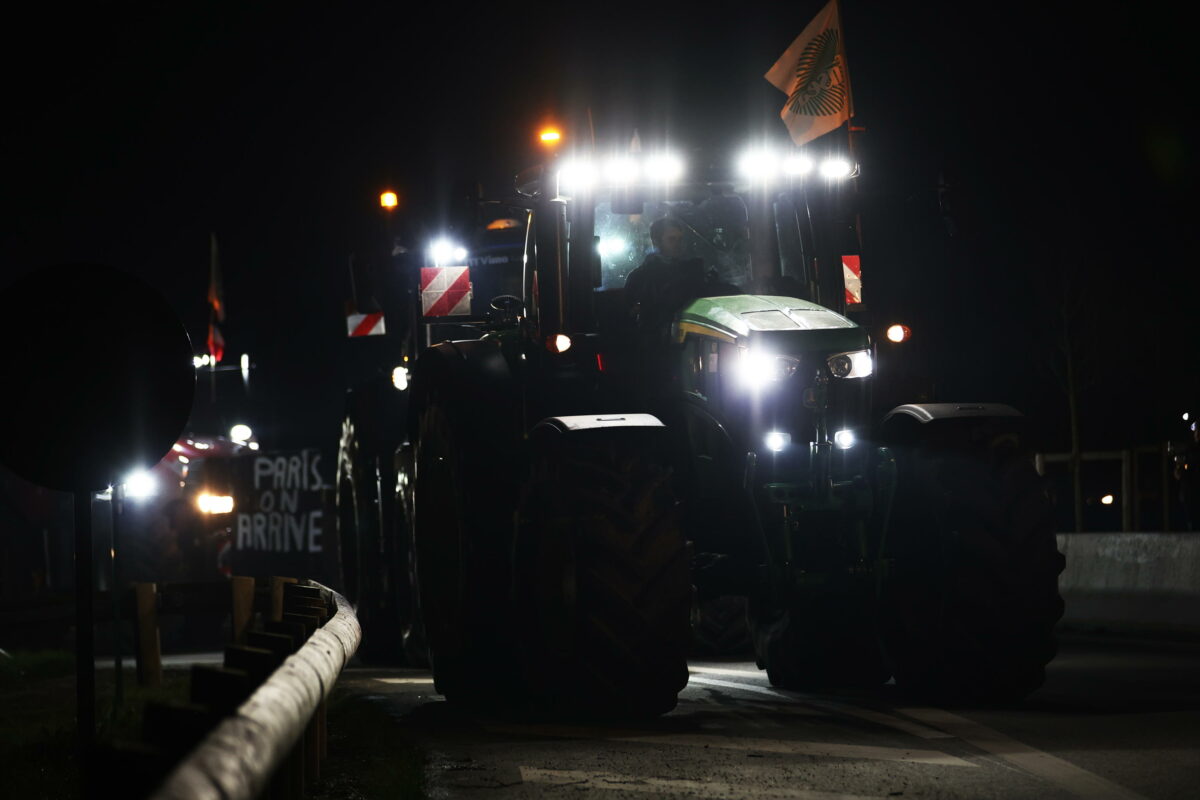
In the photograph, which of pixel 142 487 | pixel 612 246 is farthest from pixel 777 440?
pixel 142 487

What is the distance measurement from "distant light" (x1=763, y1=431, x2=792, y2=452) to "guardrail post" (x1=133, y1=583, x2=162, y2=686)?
7.05 meters

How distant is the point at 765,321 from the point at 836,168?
1.77 meters

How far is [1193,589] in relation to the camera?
1684 centimetres

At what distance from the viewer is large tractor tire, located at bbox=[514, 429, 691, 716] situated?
30.4 ft

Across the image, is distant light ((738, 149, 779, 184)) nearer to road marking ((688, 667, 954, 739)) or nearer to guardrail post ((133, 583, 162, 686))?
road marking ((688, 667, 954, 739))

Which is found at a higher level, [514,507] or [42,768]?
[514,507]

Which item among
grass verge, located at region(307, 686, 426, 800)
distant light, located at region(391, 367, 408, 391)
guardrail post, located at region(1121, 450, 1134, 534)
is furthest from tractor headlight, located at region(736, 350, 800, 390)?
guardrail post, located at region(1121, 450, 1134, 534)

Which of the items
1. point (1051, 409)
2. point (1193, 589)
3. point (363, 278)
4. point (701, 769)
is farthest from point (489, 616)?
point (1051, 409)

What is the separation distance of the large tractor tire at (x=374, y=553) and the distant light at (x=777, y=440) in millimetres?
5531

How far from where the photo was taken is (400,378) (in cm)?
1592

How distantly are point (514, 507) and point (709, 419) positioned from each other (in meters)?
1.35

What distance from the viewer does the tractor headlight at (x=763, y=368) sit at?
1059cm

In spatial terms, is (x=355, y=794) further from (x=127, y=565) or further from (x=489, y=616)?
(x=127, y=565)

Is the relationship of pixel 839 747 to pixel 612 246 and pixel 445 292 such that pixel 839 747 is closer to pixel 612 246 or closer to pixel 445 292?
pixel 612 246
